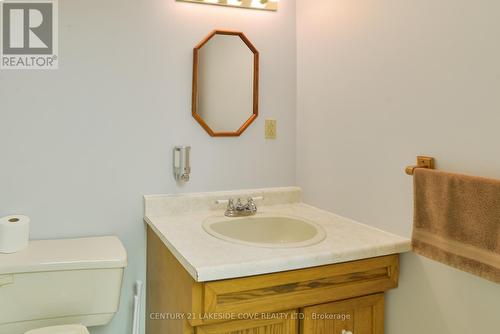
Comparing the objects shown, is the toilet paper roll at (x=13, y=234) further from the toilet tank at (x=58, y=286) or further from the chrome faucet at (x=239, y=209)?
the chrome faucet at (x=239, y=209)

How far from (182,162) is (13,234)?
2.33 ft

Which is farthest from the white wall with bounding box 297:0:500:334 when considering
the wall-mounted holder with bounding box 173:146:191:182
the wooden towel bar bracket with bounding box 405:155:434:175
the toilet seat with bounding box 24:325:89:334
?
the toilet seat with bounding box 24:325:89:334

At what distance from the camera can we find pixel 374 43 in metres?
1.59

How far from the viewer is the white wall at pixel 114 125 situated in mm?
1707

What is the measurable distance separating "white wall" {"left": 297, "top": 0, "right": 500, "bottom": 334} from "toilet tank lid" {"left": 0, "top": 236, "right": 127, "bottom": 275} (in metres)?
0.95

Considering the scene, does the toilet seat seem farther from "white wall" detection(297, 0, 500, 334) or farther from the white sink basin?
"white wall" detection(297, 0, 500, 334)

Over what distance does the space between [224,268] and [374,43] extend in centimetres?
100

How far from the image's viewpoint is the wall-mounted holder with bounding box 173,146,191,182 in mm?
1889

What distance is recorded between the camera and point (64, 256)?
5.13 ft

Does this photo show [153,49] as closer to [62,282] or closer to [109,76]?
[109,76]

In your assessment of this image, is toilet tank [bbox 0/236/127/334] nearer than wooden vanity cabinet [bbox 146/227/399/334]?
No
